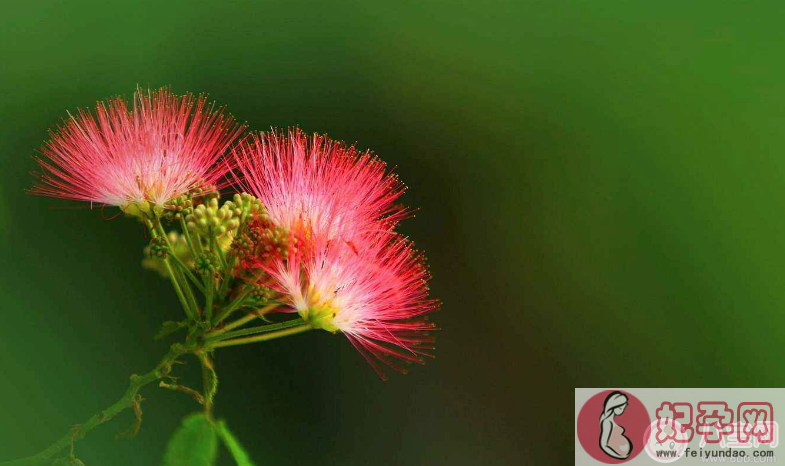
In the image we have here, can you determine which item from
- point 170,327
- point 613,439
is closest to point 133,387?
point 170,327

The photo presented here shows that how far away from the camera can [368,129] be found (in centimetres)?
132

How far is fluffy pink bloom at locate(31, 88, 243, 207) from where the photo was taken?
2.52ft

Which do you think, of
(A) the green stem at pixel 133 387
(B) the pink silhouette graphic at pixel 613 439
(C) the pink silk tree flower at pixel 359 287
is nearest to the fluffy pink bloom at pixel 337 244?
(C) the pink silk tree flower at pixel 359 287

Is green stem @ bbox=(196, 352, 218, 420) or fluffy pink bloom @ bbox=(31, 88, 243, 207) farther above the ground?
fluffy pink bloom @ bbox=(31, 88, 243, 207)

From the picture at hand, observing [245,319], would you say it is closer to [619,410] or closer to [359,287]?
[359,287]

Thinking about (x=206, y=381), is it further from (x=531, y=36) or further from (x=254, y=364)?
(x=531, y=36)

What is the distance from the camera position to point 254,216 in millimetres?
750

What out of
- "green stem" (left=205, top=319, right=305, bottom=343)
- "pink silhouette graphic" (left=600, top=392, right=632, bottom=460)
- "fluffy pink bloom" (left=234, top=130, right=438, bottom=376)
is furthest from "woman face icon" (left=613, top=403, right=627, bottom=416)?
"green stem" (left=205, top=319, right=305, bottom=343)

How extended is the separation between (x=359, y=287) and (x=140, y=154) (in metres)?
0.27

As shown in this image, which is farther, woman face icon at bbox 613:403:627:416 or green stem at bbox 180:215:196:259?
woman face icon at bbox 613:403:627:416

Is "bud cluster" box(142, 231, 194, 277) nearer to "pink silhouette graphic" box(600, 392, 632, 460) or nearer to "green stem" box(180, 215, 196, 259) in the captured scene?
"green stem" box(180, 215, 196, 259)

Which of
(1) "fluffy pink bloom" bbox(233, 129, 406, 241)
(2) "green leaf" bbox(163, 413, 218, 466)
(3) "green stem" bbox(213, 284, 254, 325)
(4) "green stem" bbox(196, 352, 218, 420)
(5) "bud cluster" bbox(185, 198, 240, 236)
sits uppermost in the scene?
(1) "fluffy pink bloom" bbox(233, 129, 406, 241)

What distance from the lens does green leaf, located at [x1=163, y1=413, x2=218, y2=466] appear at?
751 millimetres

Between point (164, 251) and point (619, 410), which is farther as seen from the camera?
point (619, 410)
